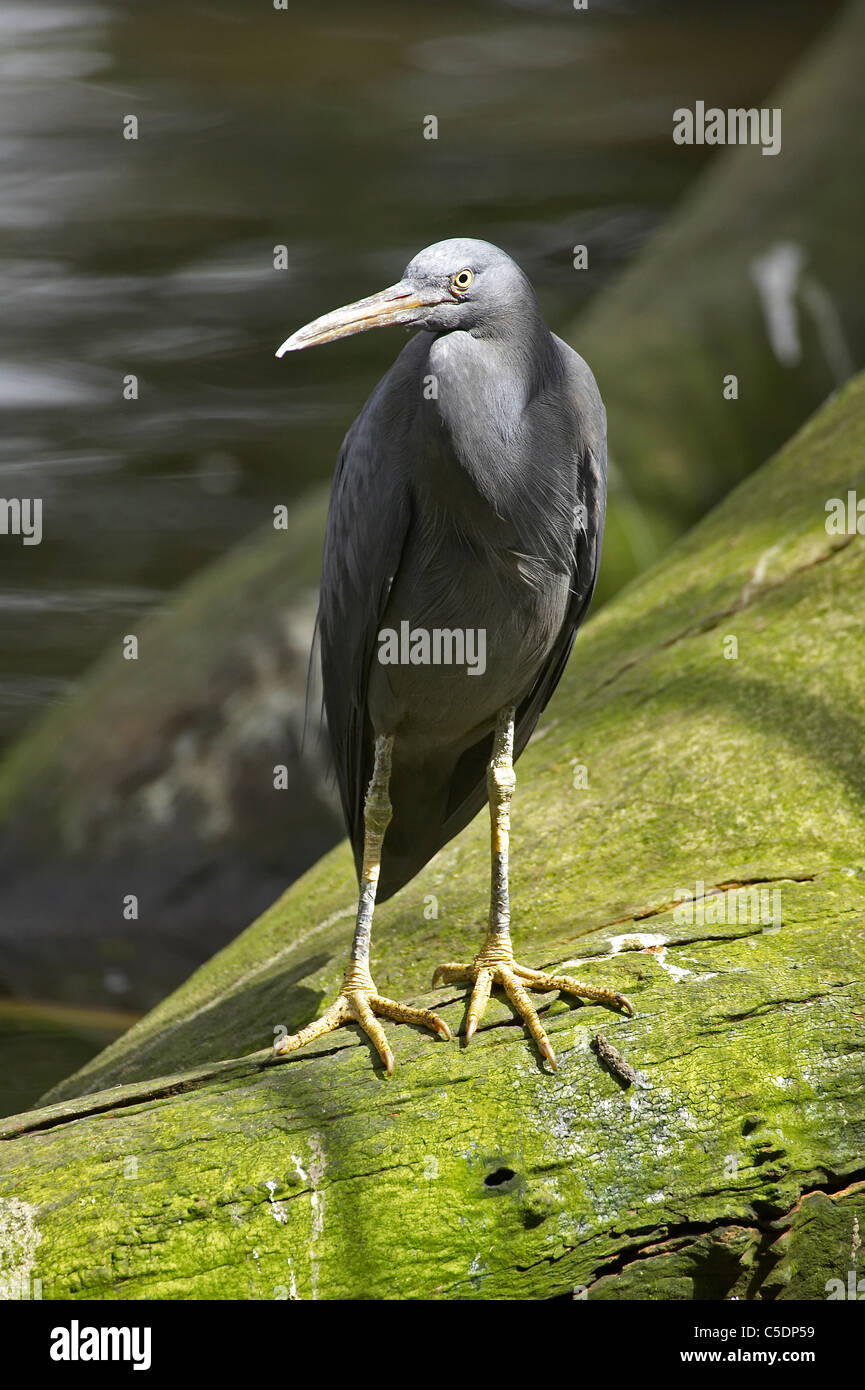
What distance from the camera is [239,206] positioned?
10.3 m

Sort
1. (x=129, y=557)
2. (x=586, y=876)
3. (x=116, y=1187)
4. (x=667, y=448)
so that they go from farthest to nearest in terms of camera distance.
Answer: (x=129, y=557)
(x=667, y=448)
(x=586, y=876)
(x=116, y=1187)

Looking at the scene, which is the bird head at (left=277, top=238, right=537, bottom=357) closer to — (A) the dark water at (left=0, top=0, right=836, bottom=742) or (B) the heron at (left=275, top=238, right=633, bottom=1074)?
(B) the heron at (left=275, top=238, right=633, bottom=1074)

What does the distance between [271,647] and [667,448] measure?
2044 millimetres

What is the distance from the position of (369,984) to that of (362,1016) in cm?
15

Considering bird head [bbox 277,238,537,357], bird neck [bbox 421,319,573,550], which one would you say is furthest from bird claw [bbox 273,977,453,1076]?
bird head [bbox 277,238,537,357]

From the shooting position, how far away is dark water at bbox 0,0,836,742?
8.89 m

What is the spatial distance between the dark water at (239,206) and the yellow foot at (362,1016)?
17.4 ft

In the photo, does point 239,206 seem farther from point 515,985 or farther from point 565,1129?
point 565,1129

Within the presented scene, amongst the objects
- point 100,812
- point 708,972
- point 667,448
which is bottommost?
point 708,972

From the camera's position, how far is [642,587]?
472cm

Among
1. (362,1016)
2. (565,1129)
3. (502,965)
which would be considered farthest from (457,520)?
(565,1129)

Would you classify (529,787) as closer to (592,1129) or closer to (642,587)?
(642,587)

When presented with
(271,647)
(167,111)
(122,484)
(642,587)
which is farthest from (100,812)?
(167,111)

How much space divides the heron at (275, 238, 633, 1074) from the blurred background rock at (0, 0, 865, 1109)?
1.81 m
